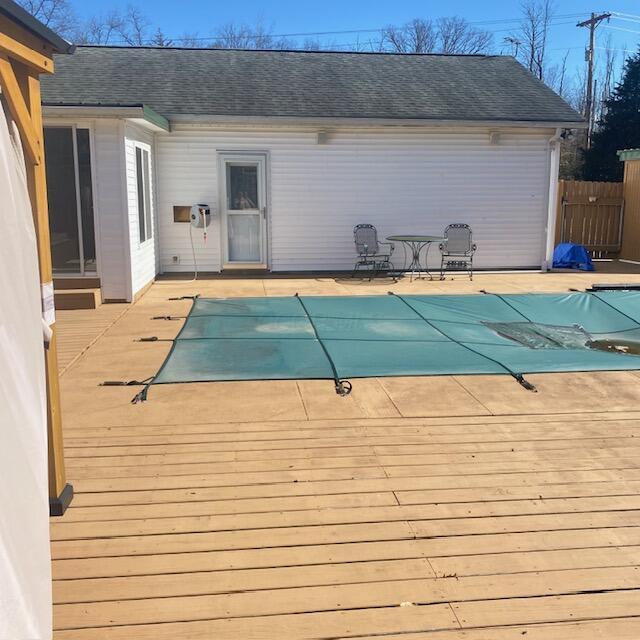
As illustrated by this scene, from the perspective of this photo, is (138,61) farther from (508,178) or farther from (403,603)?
(403,603)

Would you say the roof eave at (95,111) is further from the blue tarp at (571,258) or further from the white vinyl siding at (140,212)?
the blue tarp at (571,258)

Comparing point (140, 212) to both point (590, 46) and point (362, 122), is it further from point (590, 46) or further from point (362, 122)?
point (590, 46)

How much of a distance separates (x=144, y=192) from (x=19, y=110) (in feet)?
22.5

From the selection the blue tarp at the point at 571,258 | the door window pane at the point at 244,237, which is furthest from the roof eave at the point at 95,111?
the blue tarp at the point at 571,258

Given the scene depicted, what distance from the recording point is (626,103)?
19.7 meters

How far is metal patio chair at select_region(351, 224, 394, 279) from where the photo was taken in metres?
10.0

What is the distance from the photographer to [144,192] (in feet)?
29.0

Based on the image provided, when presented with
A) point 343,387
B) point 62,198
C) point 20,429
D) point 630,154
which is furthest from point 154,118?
point 630,154

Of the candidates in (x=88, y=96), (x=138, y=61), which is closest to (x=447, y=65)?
(x=138, y=61)

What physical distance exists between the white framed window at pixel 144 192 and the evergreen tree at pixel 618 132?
49.9 ft

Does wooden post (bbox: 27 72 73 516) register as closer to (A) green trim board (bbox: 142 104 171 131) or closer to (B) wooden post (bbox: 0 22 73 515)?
(B) wooden post (bbox: 0 22 73 515)

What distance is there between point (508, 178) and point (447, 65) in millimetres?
Answer: 3269

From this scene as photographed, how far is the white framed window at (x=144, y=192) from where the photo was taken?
8.34 meters

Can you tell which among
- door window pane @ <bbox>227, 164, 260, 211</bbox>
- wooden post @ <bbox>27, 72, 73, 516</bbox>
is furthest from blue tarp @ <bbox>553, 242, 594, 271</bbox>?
wooden post @ <bbox>27, 72, 73, 516</bbox>
